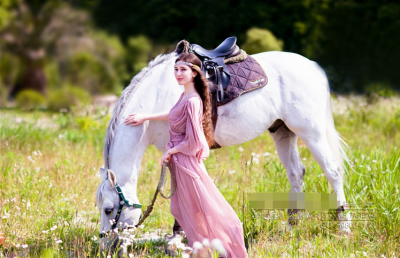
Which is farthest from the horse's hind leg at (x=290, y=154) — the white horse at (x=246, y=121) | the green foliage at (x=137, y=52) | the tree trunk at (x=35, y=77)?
the tree trunk at (x=35, y=77)

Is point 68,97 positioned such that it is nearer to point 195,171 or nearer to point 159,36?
point 159,36

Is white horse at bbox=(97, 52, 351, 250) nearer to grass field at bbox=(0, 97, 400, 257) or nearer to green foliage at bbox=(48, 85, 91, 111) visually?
grass field at bbox=(0, 97, 400, 257)

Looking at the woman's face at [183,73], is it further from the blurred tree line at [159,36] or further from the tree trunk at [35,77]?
the tree trunk at [35,77]

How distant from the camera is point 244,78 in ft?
10.8

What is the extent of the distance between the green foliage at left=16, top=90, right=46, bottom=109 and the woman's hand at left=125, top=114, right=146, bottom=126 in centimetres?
503

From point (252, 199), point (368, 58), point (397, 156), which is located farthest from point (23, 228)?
point (368, 58)

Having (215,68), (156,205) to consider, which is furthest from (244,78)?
(156,205)

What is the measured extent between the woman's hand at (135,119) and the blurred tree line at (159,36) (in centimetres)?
162

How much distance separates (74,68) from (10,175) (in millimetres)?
3591

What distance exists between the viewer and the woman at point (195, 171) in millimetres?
2680

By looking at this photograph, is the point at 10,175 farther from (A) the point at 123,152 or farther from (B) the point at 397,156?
(B) the point at 397,156

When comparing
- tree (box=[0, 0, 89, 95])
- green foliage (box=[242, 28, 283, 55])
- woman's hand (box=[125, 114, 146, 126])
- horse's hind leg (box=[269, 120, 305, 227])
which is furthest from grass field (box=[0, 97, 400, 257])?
green foliage (box=[242, 28, 283, 55])

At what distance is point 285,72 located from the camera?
3496 millimetres

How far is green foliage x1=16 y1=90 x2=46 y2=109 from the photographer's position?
23.5 feet
